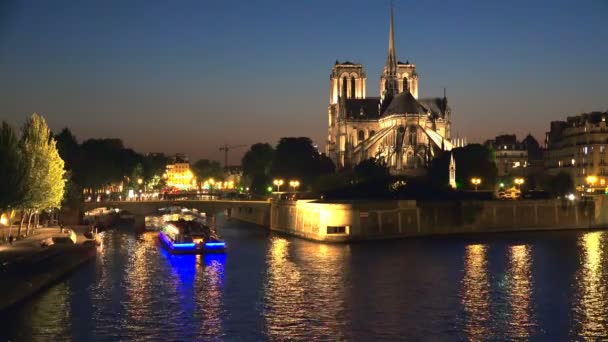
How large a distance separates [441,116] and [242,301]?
100208 mm

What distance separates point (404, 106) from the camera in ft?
395

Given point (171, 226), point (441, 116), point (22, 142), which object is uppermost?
point (441, 116)

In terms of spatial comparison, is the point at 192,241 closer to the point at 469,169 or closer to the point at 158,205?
the point at 158,205

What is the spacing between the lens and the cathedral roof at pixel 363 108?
133500 millimetres

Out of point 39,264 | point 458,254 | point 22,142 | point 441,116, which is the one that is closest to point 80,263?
point 39,264

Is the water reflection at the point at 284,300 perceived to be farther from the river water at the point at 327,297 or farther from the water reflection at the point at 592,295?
the water reflection at the point at 592,295

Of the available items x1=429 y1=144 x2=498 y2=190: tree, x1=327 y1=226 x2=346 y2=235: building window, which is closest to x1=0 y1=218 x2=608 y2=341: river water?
x1=327 y1=226 x2=346 y2=235: building window

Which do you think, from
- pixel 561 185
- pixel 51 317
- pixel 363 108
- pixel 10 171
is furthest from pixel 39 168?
pixel 363 108

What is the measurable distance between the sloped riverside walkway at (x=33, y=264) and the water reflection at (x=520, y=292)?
2105 centimetres

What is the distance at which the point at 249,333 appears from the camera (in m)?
31.1

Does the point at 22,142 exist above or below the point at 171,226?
above

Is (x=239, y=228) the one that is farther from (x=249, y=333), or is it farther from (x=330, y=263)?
(x=249, y=333)

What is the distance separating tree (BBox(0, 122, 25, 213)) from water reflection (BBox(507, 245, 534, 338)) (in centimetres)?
2768

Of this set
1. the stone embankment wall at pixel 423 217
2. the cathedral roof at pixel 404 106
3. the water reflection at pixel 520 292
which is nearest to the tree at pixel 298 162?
the cathedral roof at pixel 404 106
